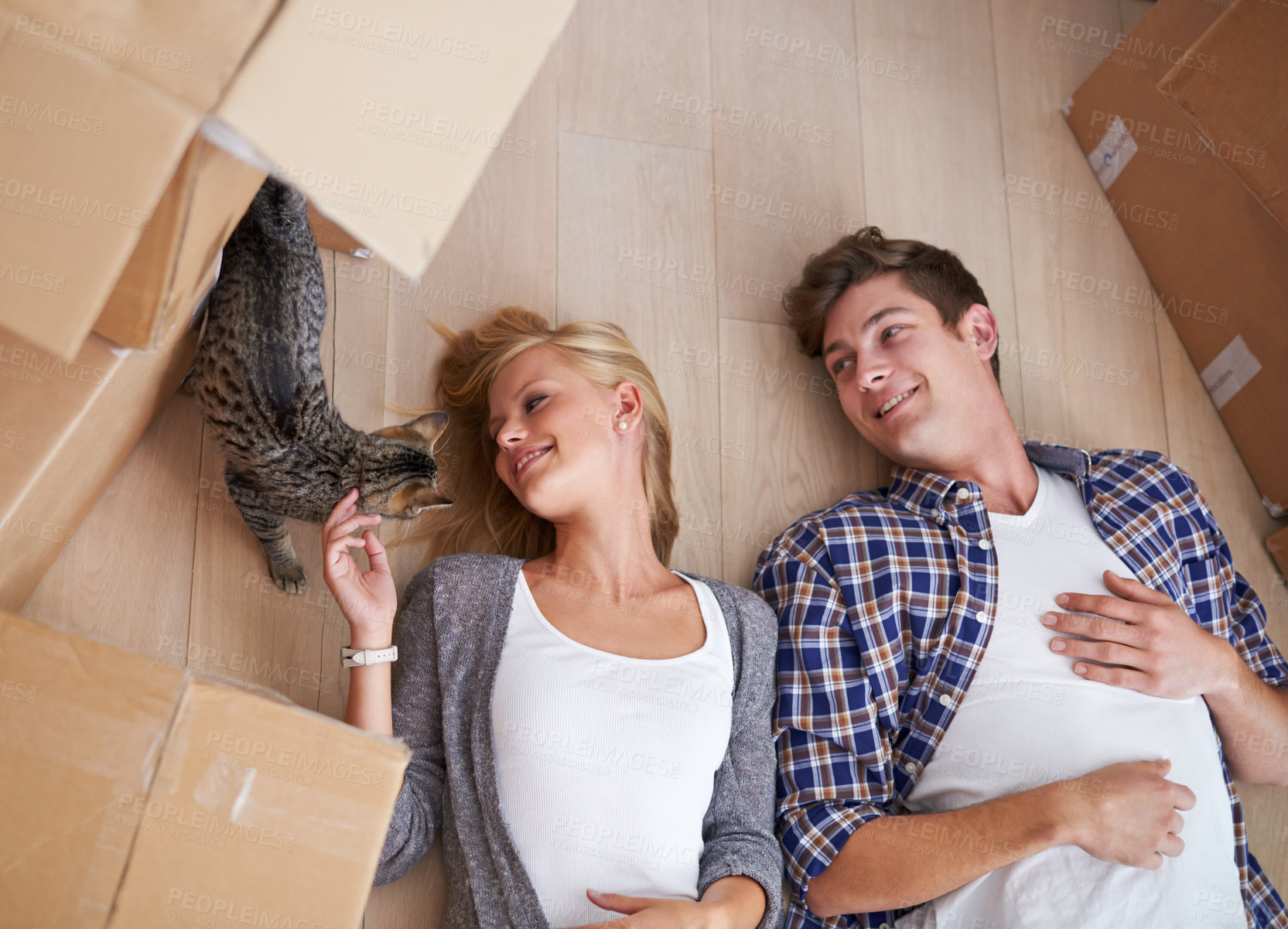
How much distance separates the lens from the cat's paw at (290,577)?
1.44 m

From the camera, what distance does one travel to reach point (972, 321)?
65.7 inches

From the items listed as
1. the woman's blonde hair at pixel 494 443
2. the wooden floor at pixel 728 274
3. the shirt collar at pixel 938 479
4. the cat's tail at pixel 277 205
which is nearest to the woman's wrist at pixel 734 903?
the wooden floor at pixel 728 274

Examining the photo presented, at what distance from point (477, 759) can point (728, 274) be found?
1.04 m

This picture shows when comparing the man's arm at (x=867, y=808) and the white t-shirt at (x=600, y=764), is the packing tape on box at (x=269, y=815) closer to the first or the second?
the white t-shirt at (x=600, y=764)

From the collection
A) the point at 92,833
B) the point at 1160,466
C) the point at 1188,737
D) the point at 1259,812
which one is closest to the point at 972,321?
the point at 1160,466

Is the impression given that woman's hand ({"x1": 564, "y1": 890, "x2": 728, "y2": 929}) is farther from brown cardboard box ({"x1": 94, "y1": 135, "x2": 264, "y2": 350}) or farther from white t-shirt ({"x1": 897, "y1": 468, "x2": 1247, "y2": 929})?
brown cardboard box ({"x1": 94, "y1": 135, "x2": 264, "y2": 350})

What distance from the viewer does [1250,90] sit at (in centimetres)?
137

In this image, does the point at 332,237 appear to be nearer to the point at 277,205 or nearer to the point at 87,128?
the point at 277,205

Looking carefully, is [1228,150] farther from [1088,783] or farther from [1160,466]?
[1088,783]

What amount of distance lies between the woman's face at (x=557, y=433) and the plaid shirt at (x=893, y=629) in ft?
1.14

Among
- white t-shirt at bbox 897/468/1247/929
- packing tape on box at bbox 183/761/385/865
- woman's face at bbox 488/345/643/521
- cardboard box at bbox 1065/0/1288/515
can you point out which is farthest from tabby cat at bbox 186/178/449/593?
cardboard box at bbox 1065/0/1288/515

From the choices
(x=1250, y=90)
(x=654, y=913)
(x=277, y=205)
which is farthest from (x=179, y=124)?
(x=1250, y=90)

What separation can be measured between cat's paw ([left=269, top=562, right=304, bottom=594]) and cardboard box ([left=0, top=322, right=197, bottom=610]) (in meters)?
0.29

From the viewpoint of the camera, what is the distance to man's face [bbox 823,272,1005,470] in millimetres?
1551
